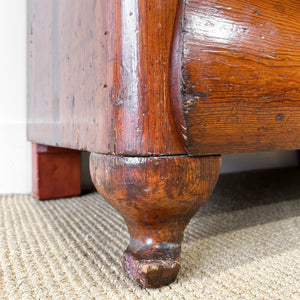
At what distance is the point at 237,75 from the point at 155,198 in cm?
16

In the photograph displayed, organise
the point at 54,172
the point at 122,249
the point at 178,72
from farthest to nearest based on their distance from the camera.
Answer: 1. the point at 54,172
2. the point at 122,249
3. the point at 178,72

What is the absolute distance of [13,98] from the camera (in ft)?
2.86

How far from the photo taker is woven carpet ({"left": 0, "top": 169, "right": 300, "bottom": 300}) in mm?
352

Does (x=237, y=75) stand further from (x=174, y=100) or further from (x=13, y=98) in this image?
(x=13, y=98)

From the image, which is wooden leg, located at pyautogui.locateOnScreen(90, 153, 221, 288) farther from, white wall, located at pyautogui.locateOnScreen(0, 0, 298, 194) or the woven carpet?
white wall, located at pyautogui.locateOnScreen(0, 0, 298, 194)

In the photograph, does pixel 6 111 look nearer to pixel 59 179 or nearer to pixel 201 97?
pixel 59 179

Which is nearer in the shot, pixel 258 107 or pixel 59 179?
pixel 258 107

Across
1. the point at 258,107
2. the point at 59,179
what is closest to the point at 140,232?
the point at 258,107

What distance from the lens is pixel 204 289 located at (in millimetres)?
351

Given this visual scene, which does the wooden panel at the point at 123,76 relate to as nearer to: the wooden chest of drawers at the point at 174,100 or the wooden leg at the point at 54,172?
the wooden chest of drawers at the point at 174,100

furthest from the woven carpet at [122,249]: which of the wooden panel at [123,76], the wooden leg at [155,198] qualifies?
the wooden panel at [123,76]

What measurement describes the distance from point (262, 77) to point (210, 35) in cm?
8

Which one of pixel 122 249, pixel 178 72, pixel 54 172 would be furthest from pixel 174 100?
pixel 54 172

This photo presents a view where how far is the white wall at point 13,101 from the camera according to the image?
2.82ft
